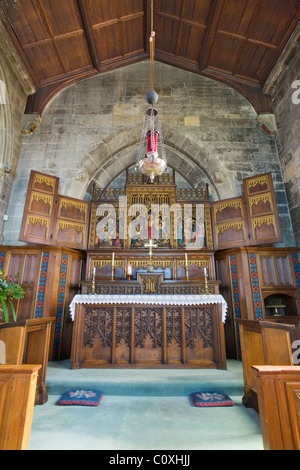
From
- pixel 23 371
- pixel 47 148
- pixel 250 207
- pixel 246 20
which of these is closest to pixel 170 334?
pixel 23 371

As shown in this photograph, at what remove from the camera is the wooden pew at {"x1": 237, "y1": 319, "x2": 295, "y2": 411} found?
2.55 meters

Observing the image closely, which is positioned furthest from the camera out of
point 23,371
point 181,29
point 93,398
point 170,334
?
point 181,29

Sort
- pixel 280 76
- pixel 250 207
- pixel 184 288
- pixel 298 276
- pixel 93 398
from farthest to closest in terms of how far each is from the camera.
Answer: pixel 280 76
pixel 250 207
pixel 298 276
pixel 184 288
pixel 93 398

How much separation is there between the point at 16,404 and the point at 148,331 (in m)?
2.99

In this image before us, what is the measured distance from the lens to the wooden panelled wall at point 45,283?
18.5 ft

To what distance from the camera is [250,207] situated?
624cm

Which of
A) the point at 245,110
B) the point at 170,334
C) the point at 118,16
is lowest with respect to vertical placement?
the point at 170,334

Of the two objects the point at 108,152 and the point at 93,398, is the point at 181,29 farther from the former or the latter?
the point at 93,398

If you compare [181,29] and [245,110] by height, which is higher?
[181,29]

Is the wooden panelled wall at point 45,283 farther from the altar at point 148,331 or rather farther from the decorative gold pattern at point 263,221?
the decorative gold pattern at point 263,221

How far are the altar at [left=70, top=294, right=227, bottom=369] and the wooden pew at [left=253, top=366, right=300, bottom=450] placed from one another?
2611 mm

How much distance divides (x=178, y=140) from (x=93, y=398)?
6.95 meters

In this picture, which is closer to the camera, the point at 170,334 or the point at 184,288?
the point at 170,334

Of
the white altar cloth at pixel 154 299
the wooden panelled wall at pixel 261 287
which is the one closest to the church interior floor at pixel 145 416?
the white altar cloth at pixel 154 299
